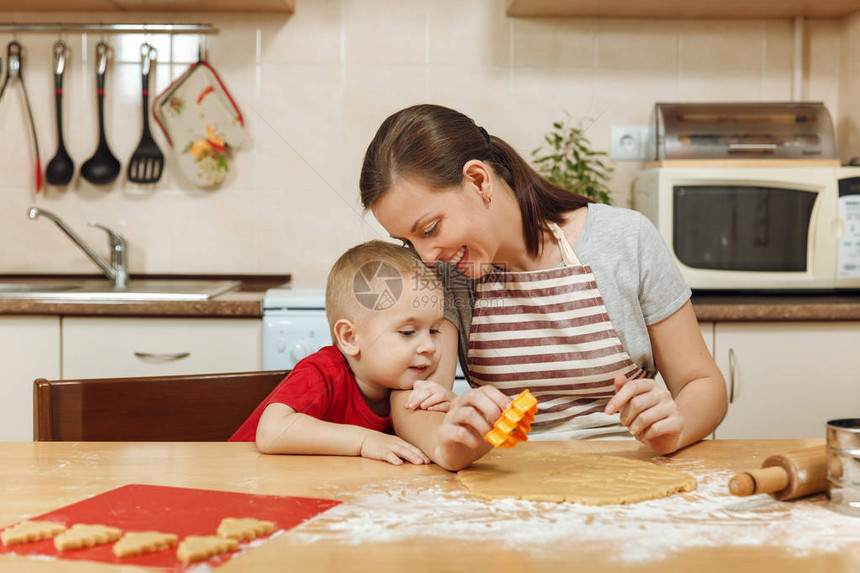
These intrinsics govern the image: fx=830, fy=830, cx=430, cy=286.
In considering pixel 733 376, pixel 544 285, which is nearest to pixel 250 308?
pixel 544 285

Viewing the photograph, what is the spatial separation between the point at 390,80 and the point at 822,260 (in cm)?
127

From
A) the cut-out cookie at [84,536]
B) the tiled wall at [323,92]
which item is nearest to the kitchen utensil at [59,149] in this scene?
the tiled wall at [323,92]

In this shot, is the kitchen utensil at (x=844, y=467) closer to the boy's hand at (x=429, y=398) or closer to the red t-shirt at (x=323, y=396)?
the boy's hand at (x=429, y=398)

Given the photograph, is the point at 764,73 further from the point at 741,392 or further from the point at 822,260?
the point at 741,392

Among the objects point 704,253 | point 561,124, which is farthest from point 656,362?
point 561,124

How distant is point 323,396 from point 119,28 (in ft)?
5.76

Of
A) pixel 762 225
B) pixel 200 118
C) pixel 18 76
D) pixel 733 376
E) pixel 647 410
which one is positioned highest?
pixel 18 76

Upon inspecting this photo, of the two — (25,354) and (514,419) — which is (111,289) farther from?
(514,419)

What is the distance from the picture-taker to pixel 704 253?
2072 mm

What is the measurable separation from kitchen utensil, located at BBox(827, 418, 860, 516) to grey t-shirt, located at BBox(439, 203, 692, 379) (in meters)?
0.47

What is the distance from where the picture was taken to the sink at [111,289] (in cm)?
196

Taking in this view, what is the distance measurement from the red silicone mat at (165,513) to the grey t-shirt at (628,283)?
1.63 feet

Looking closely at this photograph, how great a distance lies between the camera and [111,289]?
2.30 meters

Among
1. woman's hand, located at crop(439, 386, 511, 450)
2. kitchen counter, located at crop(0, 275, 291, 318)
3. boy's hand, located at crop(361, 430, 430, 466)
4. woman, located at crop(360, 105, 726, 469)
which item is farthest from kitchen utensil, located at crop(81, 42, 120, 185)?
woman's hand, located at crop(439, 386, 511, 450)
